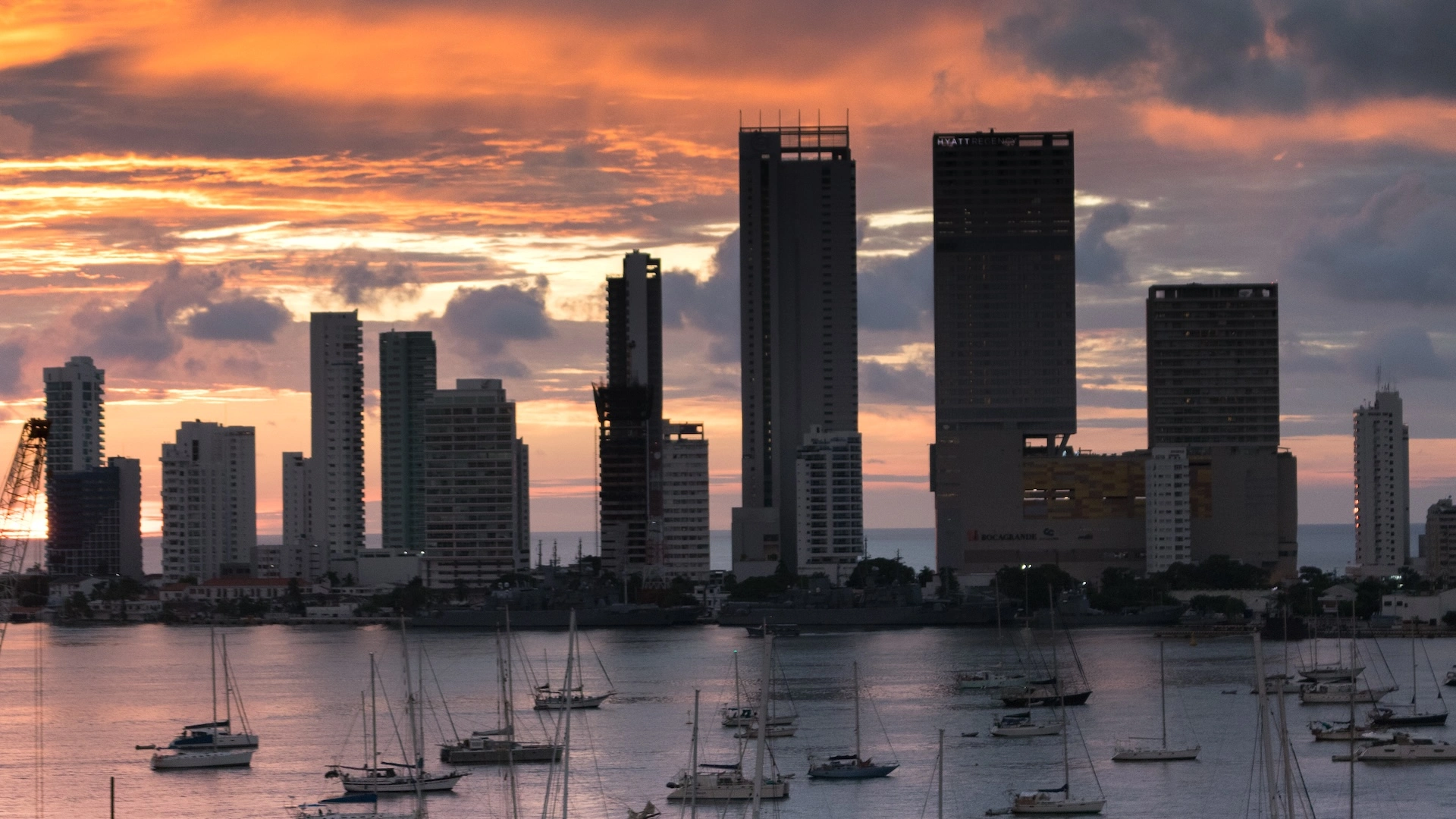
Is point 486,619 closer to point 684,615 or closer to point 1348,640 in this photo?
Result: point 684,615

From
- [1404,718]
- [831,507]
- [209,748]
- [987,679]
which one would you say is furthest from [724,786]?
[831,507]

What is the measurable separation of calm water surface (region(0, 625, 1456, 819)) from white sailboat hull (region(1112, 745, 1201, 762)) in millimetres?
579

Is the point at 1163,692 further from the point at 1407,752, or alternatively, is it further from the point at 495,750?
the point at 495,750

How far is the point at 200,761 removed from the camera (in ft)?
257

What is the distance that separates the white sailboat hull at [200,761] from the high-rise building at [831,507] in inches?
4686

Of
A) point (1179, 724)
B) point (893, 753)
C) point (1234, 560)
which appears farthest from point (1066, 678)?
point (1234, 560)

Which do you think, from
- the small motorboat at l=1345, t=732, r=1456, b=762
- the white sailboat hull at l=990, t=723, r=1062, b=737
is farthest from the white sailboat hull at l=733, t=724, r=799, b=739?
the small motorboat at l=1345, t=732, r=1456, b=762

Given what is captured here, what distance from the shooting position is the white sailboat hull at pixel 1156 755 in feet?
244

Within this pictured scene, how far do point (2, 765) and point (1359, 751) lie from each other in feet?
157

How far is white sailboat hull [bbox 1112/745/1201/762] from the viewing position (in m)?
74.5

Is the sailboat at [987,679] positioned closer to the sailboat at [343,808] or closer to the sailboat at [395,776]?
the sailboat at [395,776]

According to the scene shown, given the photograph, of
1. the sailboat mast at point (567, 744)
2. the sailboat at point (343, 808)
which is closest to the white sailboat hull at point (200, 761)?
the sailboat at point (343, 808)

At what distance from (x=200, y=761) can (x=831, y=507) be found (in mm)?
122128

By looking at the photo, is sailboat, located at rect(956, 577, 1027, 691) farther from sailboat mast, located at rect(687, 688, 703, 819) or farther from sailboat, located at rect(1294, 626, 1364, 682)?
sailboat mast, located at rect(687, 688, 703, 819)
